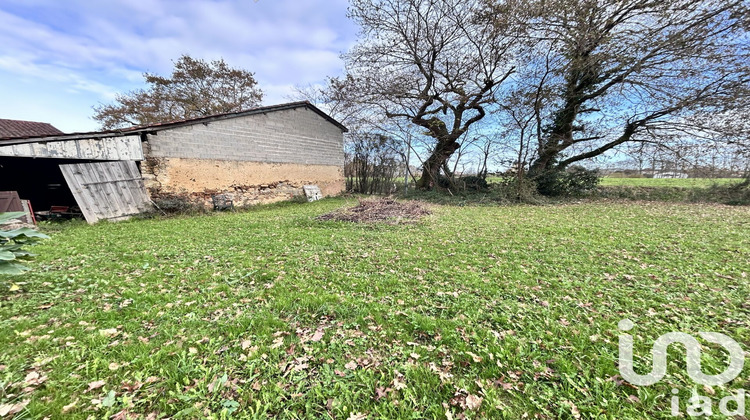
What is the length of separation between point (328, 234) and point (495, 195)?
963 cm

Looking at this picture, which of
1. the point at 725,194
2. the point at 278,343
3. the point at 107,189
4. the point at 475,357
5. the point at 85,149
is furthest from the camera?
the point at 725,194

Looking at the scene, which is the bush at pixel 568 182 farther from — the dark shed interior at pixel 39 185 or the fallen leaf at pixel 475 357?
the dark shed interior at pixel 39 185

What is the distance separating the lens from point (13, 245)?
289cm

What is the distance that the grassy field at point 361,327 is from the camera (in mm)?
1609

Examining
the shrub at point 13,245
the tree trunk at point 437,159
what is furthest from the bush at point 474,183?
the shrub at point 13,245

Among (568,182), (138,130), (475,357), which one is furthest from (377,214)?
(568,182)

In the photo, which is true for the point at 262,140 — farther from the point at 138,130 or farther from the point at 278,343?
the point at 278,343

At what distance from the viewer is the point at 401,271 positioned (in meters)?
3.72

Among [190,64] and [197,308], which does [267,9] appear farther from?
[190,64]

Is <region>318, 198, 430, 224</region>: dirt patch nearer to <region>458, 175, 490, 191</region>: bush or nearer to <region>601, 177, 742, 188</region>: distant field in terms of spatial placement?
<region>458, 175, 490, 191</region>: bush

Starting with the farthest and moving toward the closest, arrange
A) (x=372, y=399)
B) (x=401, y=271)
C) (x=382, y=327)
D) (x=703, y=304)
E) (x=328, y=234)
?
(x=328, y=234), (x=401, y=271), (x=703, y=304), (x=382, y=327), (x=372, y=399)

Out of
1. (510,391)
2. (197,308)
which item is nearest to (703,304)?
(510,391)

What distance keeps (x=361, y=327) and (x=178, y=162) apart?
9.93 metres

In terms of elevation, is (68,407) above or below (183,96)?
below
